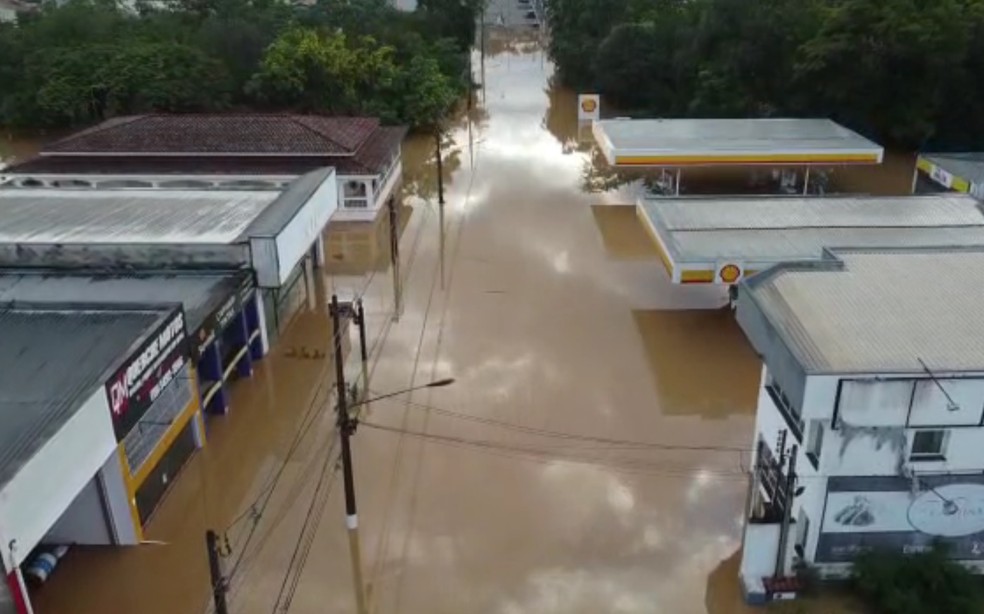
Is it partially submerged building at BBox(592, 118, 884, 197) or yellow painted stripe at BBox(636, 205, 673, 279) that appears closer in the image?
yellow painted stripe at BBox(636, 205, 673, 279)

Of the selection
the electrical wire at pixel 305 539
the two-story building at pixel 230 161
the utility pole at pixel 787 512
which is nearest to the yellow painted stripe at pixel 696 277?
the utility pole at pixel 787 512

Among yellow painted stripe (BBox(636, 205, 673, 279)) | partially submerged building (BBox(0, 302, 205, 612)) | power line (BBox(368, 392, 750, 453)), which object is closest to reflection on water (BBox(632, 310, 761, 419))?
power line (BBox(368, 392, 750, 453))

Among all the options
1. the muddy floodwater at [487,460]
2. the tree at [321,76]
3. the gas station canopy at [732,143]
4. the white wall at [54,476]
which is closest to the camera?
the white wall at [54,476]

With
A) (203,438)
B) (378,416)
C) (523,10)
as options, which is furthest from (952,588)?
(523,10)

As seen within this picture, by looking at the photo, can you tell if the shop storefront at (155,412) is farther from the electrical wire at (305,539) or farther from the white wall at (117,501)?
the electrical wire at (305,539)

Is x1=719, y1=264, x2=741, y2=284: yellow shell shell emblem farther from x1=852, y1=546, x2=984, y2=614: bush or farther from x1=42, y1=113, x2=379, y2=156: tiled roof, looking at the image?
x1=42, y1=113, x2=379, y2=156: tiled roof

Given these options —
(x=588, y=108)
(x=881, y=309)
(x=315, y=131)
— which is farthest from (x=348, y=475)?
(x=588, y=108)

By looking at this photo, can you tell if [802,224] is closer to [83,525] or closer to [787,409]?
[787,409]

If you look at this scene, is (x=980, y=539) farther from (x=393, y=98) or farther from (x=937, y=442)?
(x=393, y=98)
